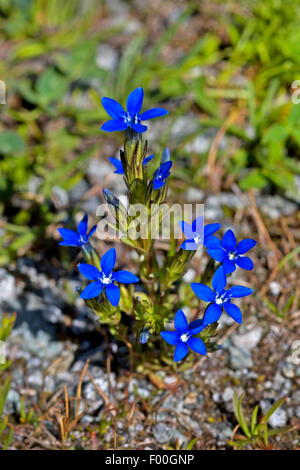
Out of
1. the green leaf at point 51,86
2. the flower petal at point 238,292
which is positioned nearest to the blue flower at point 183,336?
the flower petal at point 238,292

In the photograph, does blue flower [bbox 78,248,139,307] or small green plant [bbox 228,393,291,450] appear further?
small green plant [bbox 228,393,291,450]

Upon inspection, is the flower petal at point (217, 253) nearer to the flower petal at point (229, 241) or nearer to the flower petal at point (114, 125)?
the flower petal at point (229, 241)

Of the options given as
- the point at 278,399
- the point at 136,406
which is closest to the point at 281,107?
the point at 278,399

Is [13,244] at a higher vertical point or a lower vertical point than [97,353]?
higher

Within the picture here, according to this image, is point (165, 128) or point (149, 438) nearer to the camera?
point (149, 438)

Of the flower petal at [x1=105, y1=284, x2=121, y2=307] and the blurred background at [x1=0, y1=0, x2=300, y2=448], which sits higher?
the blurred background at [x1=0, y1=0, x2=300, y2=448]

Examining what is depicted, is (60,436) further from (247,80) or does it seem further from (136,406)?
(247,80)

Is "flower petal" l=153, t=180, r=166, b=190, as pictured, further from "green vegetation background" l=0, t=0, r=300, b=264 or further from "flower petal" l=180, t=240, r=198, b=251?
"green vegetation background" l=0, t=0, r=300, b=264

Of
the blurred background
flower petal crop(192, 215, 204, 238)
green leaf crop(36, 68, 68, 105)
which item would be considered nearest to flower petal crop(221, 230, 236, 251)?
flower petal crop(192, 215, 204, 238)
